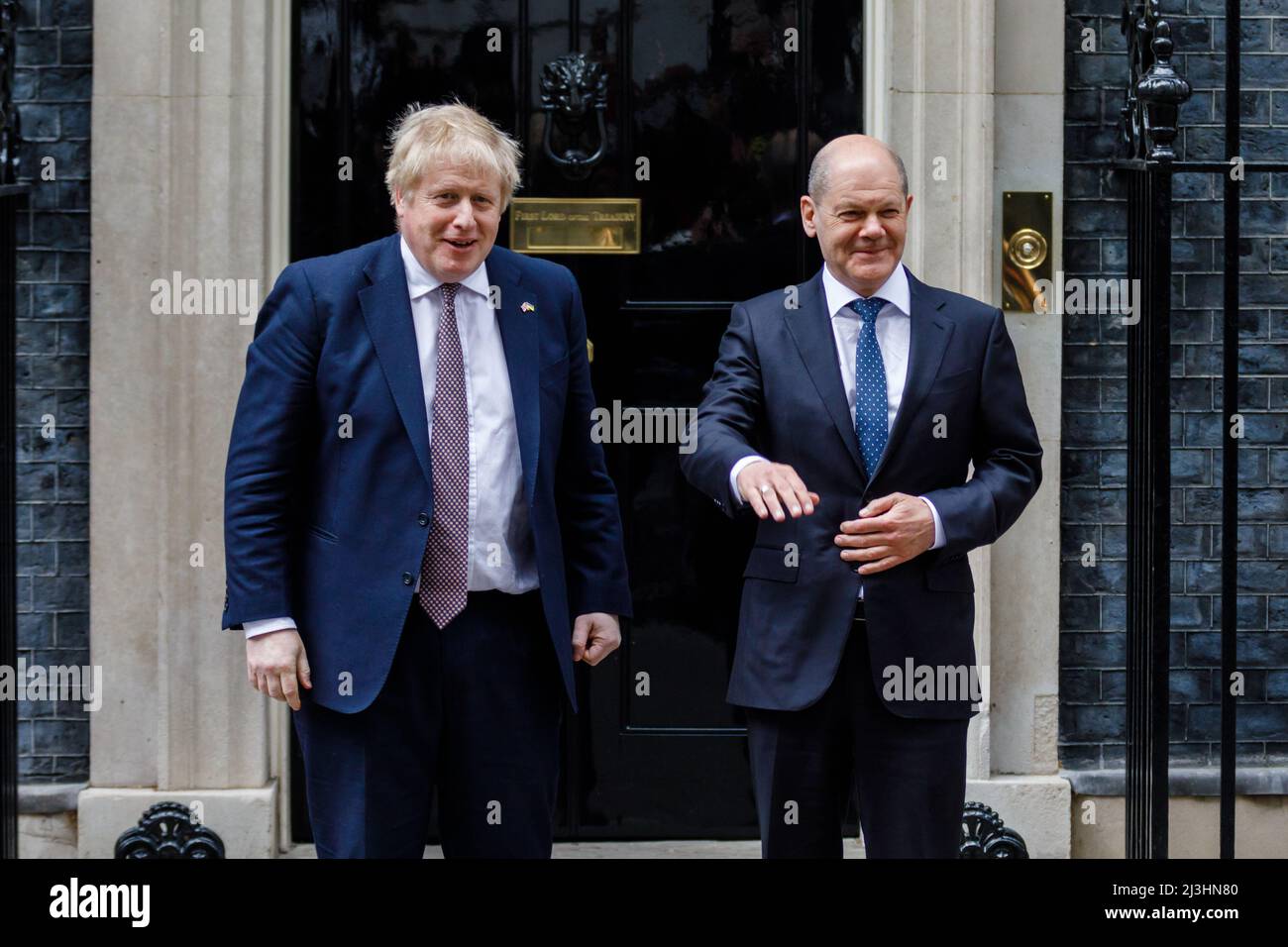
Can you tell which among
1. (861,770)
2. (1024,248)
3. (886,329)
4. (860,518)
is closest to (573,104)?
(1024,248)

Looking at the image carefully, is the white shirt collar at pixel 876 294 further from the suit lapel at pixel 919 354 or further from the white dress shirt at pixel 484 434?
the white dress shirt at pixel 484 434

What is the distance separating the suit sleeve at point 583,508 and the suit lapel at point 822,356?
483mm

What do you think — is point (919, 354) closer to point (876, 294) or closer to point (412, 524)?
point (876, 294)

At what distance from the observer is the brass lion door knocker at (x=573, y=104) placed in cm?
530

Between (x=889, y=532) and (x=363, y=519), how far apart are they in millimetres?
1043

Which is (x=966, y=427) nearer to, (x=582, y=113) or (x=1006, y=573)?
(x=1006, y=573)

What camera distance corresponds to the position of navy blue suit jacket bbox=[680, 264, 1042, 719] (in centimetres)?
332

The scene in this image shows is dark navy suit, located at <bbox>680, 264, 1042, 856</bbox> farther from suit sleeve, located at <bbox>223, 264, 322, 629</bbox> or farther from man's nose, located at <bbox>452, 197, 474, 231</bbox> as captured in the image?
suit sleeve, located at <bbox>223, 264, 322, 629</bbox>

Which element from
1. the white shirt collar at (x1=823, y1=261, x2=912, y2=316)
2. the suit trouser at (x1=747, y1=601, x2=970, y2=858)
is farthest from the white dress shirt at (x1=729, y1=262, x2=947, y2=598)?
the suit trouser at (x1=747, y1=601, x2=970, y2=858)

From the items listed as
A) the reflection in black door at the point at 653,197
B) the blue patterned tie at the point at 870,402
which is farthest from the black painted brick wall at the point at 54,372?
the blue patterned tie at the point at 870,402

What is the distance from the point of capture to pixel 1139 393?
16.1 feet

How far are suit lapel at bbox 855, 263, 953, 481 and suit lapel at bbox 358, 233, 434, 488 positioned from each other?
92 centimetres

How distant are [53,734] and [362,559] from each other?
2.41 metres

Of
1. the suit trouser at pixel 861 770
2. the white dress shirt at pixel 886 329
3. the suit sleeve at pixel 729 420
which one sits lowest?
the suit trouser at pixel 861 770
